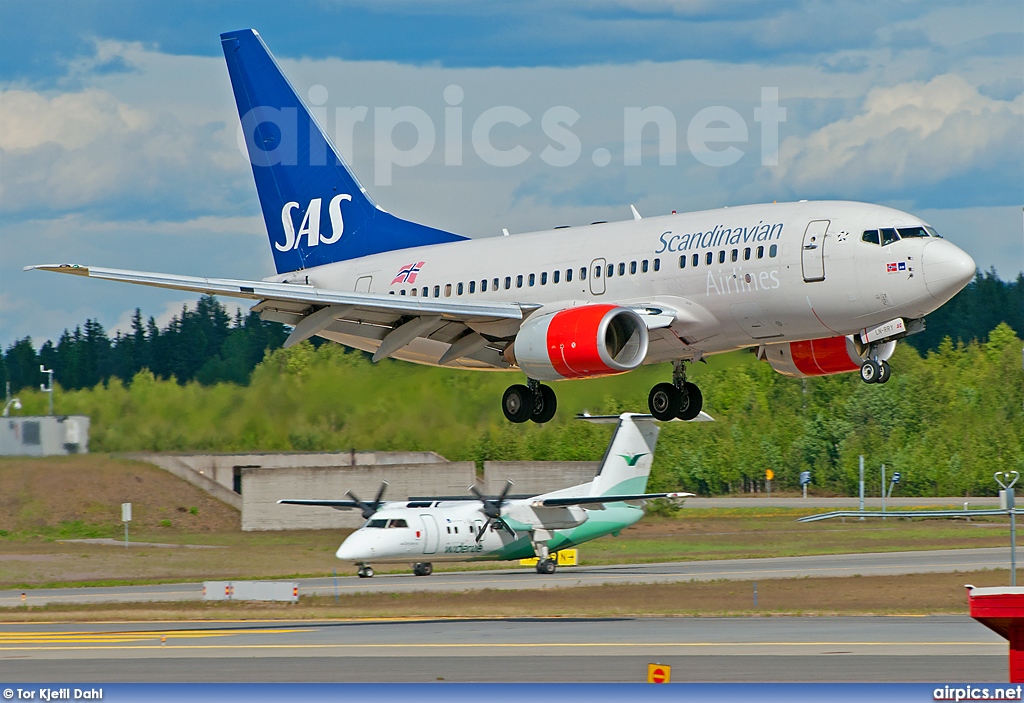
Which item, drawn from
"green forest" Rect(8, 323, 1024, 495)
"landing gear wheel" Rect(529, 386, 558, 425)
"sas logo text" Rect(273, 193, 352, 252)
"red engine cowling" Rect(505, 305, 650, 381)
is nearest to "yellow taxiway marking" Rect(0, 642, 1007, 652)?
"green forest" Rect(8, 323, 1024, 495)

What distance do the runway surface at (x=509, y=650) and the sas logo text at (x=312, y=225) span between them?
12.5 metres

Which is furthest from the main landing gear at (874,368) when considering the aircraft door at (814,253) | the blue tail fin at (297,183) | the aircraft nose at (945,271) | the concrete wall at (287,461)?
the concrete wall at (287,461)

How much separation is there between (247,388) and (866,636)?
2262cm

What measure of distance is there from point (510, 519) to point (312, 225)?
86.2ft

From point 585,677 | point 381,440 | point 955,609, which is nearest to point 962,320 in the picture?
point 955,609

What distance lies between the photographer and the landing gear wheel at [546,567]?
67.7 metres

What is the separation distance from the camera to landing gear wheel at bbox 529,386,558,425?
36.0 m

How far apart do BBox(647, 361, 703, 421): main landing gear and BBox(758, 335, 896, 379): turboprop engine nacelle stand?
2116 millimetres

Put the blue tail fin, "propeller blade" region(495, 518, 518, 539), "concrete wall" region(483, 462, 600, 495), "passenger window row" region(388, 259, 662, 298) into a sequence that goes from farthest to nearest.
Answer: "concrete wall" region(483, 462, 600, 495) < "propeller blade" region(495, 518, 518, 539) < the blue tail fin < "passenger window row" region(388, 259, 662, 298)

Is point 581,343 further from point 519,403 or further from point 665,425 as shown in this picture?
point 665,425

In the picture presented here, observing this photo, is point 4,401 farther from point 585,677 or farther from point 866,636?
point 866,636

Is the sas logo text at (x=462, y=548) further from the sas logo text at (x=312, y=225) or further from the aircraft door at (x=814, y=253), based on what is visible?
the aircraft door at (x=814, y=253)

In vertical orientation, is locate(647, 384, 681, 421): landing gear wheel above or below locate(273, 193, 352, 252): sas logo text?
below

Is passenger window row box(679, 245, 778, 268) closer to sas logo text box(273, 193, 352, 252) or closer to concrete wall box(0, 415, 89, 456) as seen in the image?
sas logo text box(273, 193, 352, 252)
